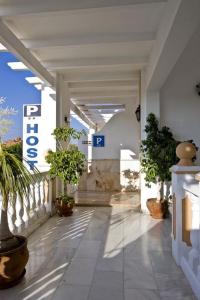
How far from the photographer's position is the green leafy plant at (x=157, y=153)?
4.32m

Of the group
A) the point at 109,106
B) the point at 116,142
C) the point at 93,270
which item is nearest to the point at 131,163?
the point at 116,142

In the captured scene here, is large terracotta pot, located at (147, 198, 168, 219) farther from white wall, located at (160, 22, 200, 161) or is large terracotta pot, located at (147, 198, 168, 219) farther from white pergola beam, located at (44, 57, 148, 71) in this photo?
white pergola beam, located at (44, 57, 148, 71)

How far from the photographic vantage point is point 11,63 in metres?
5.07

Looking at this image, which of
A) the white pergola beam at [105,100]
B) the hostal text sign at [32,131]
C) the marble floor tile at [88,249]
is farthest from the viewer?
the white pergola beam at [105,100]

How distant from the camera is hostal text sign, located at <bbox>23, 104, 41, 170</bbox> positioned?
6.12 meters

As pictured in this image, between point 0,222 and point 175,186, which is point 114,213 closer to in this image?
point 175,186

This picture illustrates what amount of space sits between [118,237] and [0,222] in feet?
5.93

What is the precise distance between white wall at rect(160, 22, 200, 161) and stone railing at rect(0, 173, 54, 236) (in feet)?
8.45

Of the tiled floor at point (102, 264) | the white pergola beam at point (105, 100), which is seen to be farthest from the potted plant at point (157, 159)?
the white pergola beam at point (105, 100)

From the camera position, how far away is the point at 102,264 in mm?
2691

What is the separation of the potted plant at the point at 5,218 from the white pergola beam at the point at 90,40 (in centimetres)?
209

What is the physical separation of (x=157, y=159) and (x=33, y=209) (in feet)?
7.56

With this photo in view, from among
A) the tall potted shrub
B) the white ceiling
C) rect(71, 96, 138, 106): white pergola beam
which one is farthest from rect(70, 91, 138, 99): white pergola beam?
the tall potted shrub

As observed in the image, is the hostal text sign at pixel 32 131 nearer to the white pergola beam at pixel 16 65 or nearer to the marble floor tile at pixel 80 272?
the white pergola beam at pixel 16 65
